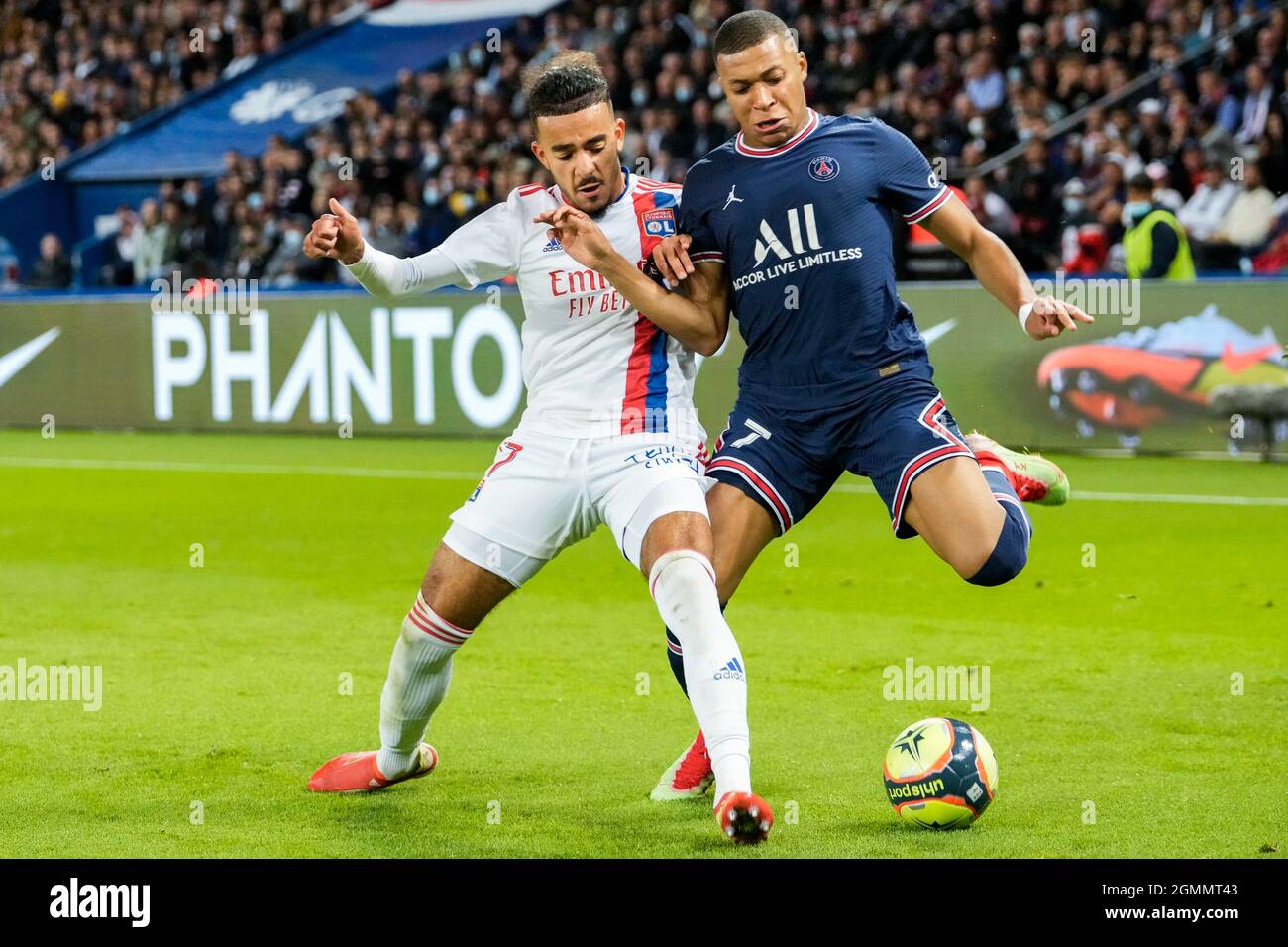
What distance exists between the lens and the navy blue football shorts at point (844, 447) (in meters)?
5.37

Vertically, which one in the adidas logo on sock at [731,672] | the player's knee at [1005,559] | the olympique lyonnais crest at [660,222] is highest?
the olympique lyonnais crest at [660,222]

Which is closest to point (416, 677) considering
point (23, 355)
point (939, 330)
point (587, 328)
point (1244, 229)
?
point (587, 328)

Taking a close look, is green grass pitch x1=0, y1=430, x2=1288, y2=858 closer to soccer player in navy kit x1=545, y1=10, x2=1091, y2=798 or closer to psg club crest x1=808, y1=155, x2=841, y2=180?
soccer player in navy kit x1=545, y1=10, x2=1091, y2=798

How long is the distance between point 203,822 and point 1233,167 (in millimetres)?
12818

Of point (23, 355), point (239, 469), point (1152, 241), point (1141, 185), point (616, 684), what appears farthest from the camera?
point (23, 355)

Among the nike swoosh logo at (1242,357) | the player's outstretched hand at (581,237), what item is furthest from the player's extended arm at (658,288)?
the nike swoosh logo at (1242,357)

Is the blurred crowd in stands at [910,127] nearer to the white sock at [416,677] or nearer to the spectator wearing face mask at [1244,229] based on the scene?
the spectator wearing face mask at [1244,229]

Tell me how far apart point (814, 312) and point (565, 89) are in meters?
1.04

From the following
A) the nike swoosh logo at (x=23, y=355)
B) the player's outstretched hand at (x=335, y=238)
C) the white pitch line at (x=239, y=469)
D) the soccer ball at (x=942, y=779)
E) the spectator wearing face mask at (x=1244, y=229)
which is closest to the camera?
the soccer ball at (x=942, y=779)

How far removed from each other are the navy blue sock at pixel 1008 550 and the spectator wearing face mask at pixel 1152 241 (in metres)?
9.60

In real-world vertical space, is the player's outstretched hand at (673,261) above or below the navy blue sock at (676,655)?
above

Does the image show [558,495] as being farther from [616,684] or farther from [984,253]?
[616,684]

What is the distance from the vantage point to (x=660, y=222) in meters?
5.46

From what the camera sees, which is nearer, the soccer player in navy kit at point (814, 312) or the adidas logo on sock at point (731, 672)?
the adidas logo on sock at point (731, 672)
